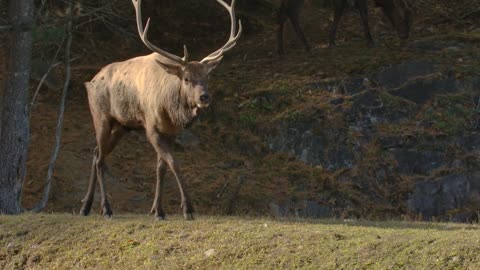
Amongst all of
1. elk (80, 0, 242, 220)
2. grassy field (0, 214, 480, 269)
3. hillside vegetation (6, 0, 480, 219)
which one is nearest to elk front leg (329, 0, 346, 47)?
hillside vegetation (6, 0, 480, 219)

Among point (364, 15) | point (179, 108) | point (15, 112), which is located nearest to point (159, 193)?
point (179, 108)

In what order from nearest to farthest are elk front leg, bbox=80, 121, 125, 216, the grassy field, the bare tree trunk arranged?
the grassy field
elk front leg, bbox=80, 121, 125, 216
the bare tree trunk

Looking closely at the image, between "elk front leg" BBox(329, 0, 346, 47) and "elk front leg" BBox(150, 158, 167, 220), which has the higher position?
"elk front leg" BBox(329, 0, 346, 47)

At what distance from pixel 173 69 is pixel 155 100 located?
52 cm

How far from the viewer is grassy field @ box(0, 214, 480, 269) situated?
9414 mm

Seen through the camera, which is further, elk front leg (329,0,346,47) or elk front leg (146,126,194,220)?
elk front leg (329,0,346,47)

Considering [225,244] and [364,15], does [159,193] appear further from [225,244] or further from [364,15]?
[364,15]

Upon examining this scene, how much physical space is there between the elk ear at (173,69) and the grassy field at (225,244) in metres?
1.64

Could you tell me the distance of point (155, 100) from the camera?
11.9 metres

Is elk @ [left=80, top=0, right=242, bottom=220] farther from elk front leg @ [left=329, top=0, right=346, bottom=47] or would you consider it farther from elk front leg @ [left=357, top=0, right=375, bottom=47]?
elk front leg @ [left=357, top=0, right=375, bottom=47]

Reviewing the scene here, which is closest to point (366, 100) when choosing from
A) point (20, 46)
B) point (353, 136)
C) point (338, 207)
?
point (353, 136)

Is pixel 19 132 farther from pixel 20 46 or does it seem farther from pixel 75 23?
pixel 75 23

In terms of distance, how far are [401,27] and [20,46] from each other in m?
9.11

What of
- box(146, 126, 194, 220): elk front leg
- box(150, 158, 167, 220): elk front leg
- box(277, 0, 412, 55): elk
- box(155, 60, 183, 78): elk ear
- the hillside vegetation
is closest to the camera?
box(146, 126, 194, 220): elk front leg
